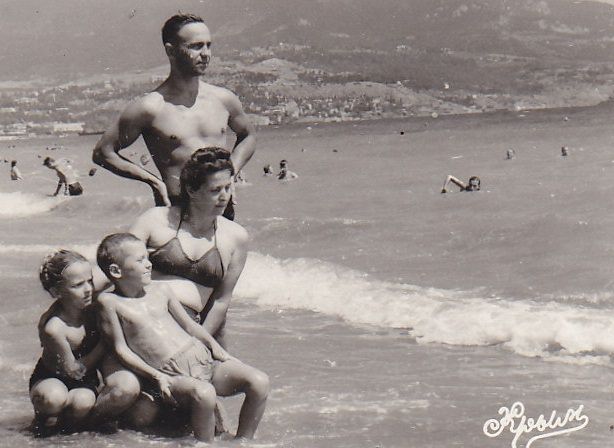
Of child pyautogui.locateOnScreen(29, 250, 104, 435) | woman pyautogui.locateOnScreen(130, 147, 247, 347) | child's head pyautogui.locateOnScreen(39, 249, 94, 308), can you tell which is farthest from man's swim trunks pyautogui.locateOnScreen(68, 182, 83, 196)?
child's head pyautogui.locateOnScreen(39, 249, 94, 308)

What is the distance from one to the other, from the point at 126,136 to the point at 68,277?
45.5 inches

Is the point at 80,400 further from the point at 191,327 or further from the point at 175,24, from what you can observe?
the point at 175,24

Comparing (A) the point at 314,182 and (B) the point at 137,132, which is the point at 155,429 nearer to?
(B) the point at 137,132

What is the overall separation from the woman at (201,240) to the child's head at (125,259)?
0.29 m

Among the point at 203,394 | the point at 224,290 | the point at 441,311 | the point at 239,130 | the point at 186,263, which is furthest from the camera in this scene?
the point at 441,311

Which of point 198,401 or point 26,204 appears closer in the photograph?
point 198,401

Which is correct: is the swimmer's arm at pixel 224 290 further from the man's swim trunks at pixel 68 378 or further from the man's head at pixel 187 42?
the man's head at pixel 187 42

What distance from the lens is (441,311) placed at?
514 inches

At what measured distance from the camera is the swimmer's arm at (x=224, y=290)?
6.04m

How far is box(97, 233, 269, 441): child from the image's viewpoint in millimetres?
5559

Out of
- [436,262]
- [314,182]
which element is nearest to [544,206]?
[436,262]

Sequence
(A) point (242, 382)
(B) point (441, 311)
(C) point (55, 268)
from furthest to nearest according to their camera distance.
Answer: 1. (B) point (441, 311)
2. (A) point (242, 382)
3. (C) point (55, 268)
